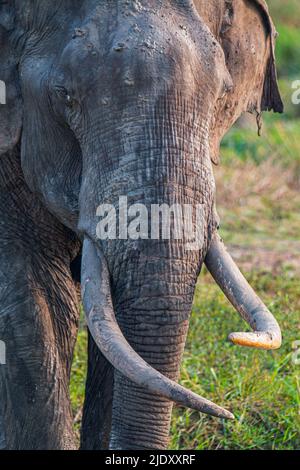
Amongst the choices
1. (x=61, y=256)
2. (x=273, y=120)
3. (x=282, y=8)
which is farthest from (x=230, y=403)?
(x=282, y=8)

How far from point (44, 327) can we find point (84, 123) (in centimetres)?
86

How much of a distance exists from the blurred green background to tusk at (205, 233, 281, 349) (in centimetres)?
155

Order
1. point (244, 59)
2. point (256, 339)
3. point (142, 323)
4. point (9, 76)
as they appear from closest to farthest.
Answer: point (256, 339), point (142, 323), point (9, 76), point (244, 59)

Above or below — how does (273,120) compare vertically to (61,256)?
above

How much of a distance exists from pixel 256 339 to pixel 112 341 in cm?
41

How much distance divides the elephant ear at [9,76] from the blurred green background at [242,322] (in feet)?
5.72

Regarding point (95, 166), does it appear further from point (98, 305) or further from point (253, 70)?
point (253, 70)

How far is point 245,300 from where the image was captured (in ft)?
13.1

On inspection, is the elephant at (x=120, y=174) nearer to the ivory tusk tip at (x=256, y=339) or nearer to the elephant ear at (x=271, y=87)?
the ivory tusk tip at (x=256, y=339)

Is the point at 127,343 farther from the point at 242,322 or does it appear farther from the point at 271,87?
the point at 242,322

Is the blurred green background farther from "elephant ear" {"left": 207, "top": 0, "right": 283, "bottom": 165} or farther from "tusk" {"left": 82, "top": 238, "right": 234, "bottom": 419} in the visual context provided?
"tusk" {"left": 82, "top": 238, "right": 234, "bottom": 419}

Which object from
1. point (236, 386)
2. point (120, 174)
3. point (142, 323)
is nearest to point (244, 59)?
point (120, 174)

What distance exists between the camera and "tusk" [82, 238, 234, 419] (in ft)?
11.7

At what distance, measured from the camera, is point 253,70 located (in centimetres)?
488
